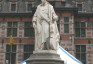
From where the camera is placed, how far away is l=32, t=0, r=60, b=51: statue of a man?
33.9 feet

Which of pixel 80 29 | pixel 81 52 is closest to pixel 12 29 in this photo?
pixel 80 29

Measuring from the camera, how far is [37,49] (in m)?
10.3

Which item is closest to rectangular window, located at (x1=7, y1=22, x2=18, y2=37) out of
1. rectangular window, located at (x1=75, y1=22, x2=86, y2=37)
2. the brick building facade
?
the brick building facade

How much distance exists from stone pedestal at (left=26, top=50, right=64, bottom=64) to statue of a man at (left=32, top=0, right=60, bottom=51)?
266mm

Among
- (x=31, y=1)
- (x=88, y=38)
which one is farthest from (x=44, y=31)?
(x=31, y=1)

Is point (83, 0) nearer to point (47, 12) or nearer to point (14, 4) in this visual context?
point (14, 4)

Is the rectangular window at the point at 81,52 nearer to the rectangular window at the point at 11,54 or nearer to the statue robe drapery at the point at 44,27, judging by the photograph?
the rectangular window at the point at 11,54

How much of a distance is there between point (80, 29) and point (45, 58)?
21928 mm

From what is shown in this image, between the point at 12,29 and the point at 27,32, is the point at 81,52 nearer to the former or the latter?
the point at 27,32

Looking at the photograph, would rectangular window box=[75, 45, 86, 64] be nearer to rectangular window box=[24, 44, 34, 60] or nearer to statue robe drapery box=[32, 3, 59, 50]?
rectangular window box=[24, 44, 34, 60]

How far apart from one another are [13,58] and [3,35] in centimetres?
334

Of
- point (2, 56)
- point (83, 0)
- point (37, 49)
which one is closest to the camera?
point (37, 49)

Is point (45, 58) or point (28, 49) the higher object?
point (45, 58)

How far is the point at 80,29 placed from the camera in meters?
31.3
